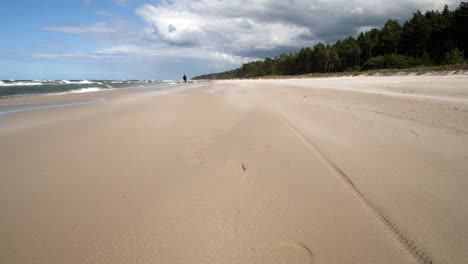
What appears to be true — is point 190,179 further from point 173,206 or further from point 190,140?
point 190,140

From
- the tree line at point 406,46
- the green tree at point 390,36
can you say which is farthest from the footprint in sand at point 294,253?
the green tree at point 390,36

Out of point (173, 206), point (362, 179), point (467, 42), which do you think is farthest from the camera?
point (467, 42)

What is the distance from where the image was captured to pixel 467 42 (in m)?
36.5

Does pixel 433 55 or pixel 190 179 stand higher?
pixel 433 55

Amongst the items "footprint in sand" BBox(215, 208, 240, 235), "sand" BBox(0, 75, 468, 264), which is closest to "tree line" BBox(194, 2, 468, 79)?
"sand" BBox(0, 75, 468, 264)

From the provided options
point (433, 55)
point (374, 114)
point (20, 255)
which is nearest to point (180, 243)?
point (20, 255)

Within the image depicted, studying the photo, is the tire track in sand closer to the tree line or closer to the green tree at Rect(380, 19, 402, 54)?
the tree line

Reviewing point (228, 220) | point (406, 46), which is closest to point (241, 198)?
point (228, 220)

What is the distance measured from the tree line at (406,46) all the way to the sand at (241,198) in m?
29.7

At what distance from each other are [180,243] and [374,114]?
18.9 feet

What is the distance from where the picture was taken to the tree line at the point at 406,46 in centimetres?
3419

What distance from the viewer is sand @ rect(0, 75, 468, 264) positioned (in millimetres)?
1594

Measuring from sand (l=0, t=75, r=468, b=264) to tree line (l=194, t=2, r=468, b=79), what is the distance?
29.7 metres

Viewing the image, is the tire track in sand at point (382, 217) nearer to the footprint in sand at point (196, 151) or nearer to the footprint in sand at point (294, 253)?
the footprint in sand at point (294, 253)
